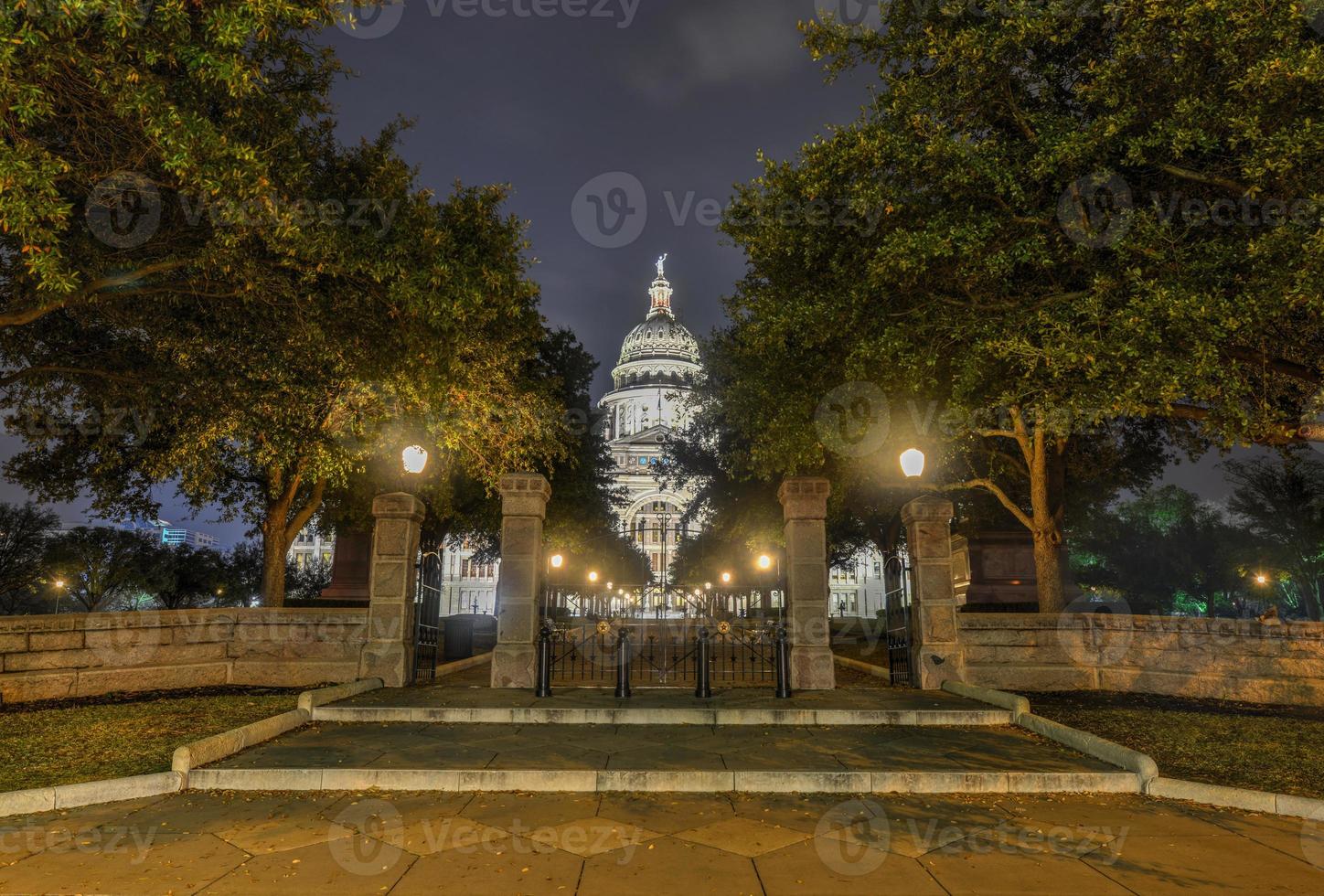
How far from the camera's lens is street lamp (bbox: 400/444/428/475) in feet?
42.8

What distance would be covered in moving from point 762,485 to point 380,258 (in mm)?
19960

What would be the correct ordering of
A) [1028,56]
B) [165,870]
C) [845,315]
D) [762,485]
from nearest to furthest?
[165,870] < [1028,56] < [845,315] < [762,485]

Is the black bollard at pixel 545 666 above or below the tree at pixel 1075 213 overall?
below

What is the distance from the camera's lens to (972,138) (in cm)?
1200

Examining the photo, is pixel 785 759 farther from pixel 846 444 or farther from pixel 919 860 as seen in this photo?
pixel 846 444

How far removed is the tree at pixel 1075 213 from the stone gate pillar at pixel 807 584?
2.41m

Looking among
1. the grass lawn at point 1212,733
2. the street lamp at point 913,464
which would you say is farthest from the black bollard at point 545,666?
the grass lawn at point 1212,733

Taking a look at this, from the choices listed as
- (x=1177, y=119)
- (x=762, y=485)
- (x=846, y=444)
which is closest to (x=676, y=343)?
(x=762, y=485)

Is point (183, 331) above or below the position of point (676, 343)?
below

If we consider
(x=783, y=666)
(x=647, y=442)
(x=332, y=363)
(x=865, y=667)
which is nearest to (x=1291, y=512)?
(x=865, y=667)

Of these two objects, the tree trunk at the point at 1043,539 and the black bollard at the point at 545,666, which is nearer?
the black bollard at the point at 545,666

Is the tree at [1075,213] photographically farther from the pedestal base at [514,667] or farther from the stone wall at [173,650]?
the stone wall at [173,650]

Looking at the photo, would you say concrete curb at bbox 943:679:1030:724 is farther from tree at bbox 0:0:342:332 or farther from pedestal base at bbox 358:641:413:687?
tree at bbox 0:0:342:332

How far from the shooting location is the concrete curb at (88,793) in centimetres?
616
